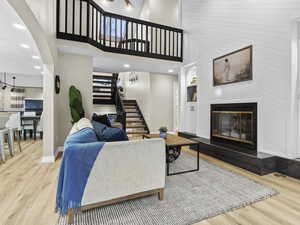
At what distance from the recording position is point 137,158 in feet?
5.34

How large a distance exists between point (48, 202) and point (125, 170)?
3.49 feet

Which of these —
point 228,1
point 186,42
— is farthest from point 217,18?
point 186,42

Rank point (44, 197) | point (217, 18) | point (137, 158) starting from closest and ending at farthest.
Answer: point (137, 158), point (44, 197), point (217, 18)

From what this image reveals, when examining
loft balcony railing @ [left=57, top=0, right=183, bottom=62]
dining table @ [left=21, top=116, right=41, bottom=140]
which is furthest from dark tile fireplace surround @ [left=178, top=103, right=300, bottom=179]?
dining table @ [left=21, top=116, right=41, bottom=140]

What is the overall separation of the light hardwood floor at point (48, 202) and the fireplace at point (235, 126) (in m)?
0.66

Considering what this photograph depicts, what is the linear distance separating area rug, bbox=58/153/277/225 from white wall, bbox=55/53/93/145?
9.56 feet

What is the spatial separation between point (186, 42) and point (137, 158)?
453cm

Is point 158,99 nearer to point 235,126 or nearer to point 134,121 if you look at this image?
point 134,121

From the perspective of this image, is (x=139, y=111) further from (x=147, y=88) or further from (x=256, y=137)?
(x=256, y=137)

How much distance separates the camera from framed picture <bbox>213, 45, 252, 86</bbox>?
3.15 meters

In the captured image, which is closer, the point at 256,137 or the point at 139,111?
the point at 256,137

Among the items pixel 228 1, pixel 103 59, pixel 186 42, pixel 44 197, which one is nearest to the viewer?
pixel 44 197

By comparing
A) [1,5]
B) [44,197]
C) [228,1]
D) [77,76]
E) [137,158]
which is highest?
[228,1]

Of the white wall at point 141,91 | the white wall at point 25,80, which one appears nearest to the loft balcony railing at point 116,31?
the white wall at point 141,91
